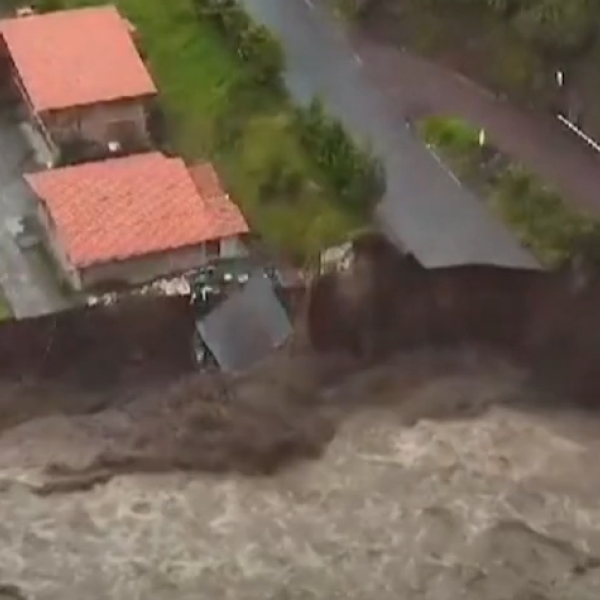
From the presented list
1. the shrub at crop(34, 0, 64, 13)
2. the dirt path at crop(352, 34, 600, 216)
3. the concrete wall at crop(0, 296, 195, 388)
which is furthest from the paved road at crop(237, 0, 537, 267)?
the concrete wall at crop(0, 296, 195, 388)

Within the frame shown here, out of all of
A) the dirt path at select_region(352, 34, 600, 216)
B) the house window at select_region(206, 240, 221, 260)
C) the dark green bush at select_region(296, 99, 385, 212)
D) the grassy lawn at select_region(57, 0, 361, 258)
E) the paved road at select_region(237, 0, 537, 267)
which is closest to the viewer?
the house window at select_region(206, 240, 221, 260)

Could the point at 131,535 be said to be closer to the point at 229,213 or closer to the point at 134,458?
the point at 134,458

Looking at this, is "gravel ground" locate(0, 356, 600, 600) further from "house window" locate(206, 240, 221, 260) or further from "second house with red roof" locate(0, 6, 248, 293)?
"house window" locate(206, 240, 221, 260)

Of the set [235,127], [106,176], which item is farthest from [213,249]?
[235,127]

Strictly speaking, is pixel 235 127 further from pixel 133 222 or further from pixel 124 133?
pixel 133 222

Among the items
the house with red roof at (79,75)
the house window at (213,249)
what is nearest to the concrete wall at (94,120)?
the house with red roof at (79,75)

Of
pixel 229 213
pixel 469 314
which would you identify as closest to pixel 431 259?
pixel 469 314

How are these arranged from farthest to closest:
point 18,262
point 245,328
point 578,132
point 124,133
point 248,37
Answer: point 248,37, point 124,133, point 578,132, point 18,262, point 245,328
